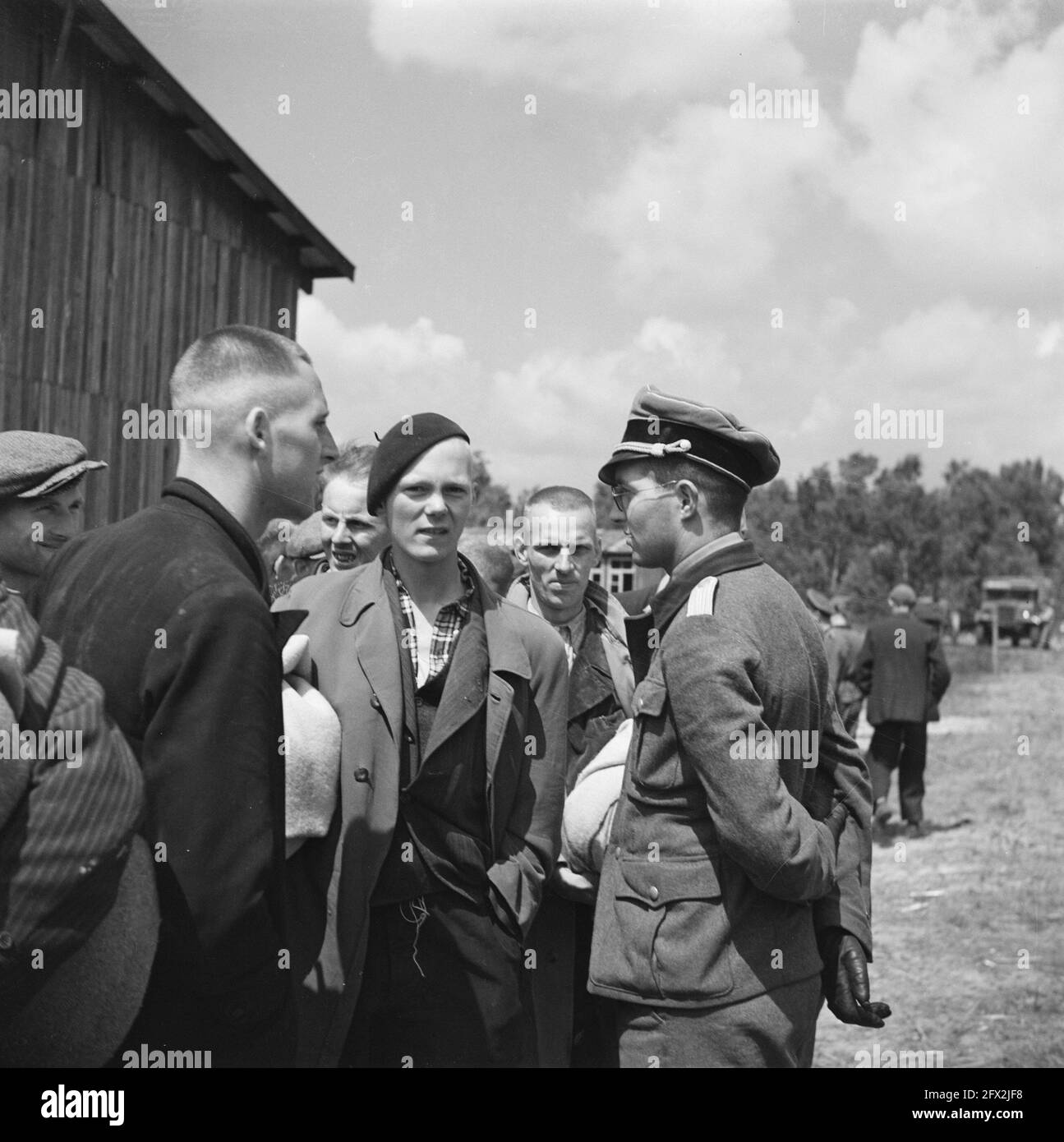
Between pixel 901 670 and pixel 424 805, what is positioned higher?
pixel 424 805

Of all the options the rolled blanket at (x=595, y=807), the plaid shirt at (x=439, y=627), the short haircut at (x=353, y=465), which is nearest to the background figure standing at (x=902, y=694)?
the short haircut at (x=353, y=465)

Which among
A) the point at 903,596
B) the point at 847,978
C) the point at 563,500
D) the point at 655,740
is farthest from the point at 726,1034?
the point at 903,596

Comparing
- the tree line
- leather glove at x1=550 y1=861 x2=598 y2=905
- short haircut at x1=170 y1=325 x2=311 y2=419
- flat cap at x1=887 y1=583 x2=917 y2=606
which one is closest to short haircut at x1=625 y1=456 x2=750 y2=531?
short haircut at x1=170 y1=325 x2=311 y2=419

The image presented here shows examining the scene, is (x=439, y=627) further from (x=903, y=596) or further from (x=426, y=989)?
(x=903, y=596)

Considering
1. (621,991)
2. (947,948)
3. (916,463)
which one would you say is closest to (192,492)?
(621,991)

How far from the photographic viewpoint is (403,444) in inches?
129

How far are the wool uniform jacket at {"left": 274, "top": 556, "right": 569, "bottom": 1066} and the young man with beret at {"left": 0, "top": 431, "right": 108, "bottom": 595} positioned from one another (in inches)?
32.4

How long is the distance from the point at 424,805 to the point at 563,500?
1.51 metres

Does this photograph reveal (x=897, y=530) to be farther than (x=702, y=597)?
Yes

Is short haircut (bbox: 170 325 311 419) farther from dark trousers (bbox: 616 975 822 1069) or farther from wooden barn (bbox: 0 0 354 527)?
wooden barn (bbox: 0 0 354 527)

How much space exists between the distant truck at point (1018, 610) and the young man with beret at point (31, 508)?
59.9 meters

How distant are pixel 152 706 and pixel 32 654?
268 mm

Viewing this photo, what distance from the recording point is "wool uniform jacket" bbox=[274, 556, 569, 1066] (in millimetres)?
2973
